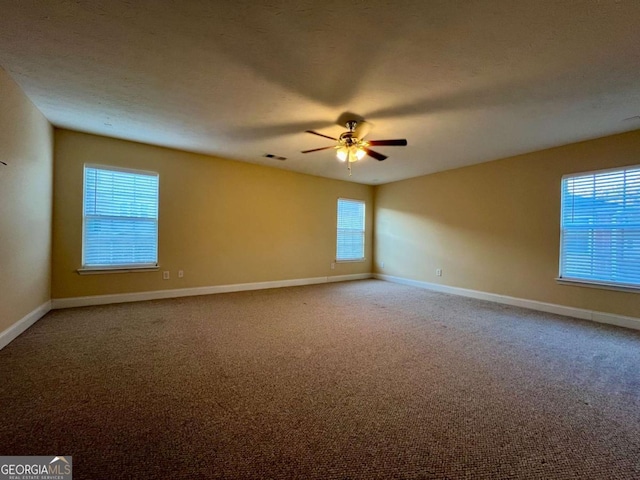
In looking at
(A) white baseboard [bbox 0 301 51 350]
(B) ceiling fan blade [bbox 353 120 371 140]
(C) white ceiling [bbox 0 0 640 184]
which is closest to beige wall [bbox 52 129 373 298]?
(A) white baseboard [bbox 0 301 51 350]

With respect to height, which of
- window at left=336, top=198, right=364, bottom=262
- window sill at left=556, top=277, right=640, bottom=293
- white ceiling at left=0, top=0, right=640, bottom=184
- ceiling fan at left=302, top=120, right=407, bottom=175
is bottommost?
window sill at left=556, top=277, right=640, bottom=293

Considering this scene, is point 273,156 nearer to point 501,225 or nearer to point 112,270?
point 112,270

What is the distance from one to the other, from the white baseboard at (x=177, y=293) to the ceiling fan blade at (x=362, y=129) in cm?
345

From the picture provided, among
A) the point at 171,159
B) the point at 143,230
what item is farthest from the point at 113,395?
the point at 171,159

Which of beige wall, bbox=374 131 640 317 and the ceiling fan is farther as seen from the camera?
beige wall, bbox=374 131 640 317

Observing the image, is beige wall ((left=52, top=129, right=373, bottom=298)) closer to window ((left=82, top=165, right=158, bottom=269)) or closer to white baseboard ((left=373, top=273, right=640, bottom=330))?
window ((left=82, top=165, right=158, bottom=269))

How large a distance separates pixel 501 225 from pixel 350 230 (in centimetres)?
319

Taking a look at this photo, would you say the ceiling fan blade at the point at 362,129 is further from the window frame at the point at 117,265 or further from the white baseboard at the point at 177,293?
the white baseboard at the point at 177,293

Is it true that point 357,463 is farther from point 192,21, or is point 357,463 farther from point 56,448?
point 192,21

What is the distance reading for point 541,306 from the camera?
428cm

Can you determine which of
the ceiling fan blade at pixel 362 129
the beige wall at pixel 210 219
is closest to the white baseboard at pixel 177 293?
the beige wall at pixel 210 219

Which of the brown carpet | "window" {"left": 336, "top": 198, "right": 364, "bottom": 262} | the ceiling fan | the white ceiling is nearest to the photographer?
the brown carpet

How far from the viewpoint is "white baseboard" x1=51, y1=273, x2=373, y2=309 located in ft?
13.0
